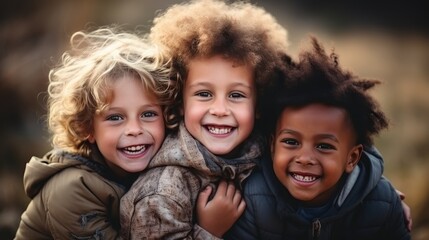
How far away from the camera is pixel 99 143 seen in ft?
8.67

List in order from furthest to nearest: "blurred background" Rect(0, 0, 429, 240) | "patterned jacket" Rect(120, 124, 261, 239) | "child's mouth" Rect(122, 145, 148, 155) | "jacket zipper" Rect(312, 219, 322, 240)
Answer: "blurred background" Rect(0, 0, 429, 240) < "child's mouth" Rect(122, 145, 148, 155) < "jacket zipper" Rect(312, 219, 322, 240) < "patterned jacket" Rect(120, 124, 261, 239)

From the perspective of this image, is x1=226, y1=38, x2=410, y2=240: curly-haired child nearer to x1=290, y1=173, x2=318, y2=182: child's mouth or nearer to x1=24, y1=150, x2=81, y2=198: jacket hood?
x1=290, y1=173, x2=318, y2=182: child's mouth

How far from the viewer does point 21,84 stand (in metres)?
6.11

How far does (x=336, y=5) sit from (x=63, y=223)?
4.53 m

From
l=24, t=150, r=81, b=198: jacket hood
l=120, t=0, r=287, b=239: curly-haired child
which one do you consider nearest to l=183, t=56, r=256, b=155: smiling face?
l=120, t=0, r=287, b=239: curly-haired child

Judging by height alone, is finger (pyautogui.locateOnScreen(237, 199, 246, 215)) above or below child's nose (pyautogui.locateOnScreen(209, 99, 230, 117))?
below

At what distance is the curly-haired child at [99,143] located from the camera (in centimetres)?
254

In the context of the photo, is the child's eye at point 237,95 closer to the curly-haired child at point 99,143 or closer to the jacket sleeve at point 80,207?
the curly-haired child at point 99,143

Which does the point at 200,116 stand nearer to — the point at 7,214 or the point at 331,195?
the point at 331,195

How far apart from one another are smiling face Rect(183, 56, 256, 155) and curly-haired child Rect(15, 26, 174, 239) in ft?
0.51

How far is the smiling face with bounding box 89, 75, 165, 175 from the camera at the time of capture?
2.58m

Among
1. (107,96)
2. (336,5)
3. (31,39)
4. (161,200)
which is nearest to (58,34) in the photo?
(31,39)

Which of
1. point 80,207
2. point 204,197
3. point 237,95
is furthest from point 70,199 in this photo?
point 237,95

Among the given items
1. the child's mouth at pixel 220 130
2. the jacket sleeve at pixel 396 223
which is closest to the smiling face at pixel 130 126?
the child's mouth at pixel 220 130
